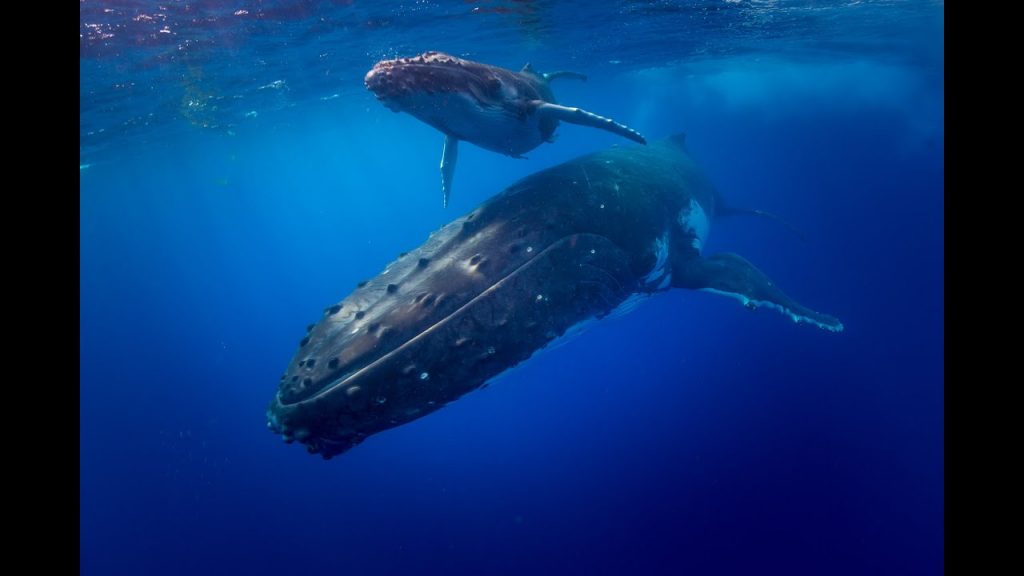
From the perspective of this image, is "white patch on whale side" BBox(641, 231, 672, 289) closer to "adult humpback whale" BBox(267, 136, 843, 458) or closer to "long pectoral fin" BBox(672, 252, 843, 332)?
"adult humpback whale" BBox(267, 136, 843, 458)

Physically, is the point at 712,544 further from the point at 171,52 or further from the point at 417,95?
the point at 171,52

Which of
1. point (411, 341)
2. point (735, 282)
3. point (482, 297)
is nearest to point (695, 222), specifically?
point (735, 282)

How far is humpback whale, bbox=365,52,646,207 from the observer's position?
5621 millimetres

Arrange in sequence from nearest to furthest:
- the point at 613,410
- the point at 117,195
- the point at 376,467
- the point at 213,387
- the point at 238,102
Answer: the point at 613,410 → the point at 376,467 → the point at 238,102 → the point at 213,387 → the point at 117,195

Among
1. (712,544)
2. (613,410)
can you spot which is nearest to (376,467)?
(613,410)

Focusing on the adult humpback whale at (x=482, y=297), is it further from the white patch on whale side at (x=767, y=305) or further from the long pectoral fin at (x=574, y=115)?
the long pectoral fin at (x=574, y=115)

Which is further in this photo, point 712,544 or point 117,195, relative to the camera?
point 117,195

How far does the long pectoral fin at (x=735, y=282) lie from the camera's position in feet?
26.9

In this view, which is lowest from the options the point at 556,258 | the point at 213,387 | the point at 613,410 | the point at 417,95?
the point at 213,387

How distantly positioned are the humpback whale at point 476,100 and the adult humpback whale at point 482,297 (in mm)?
740

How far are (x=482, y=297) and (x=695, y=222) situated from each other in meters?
5.60
